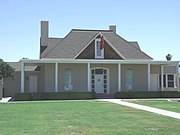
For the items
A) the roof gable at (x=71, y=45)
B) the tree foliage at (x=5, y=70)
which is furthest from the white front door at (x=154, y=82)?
the tree foliage at (x=5, y=70)

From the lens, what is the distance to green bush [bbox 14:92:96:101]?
2897 cm

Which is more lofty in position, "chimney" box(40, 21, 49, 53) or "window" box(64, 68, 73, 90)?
"chimney" box(40, 21, 49, 53)

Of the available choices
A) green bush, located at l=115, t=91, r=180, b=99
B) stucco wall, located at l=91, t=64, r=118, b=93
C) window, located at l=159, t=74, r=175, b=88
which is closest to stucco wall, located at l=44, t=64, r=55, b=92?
stucco wall, located at l=91, t=64, r=118, b=93

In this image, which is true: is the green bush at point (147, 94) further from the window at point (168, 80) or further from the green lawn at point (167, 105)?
the window at point (168, 80)

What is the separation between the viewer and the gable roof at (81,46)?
3291 centimetres

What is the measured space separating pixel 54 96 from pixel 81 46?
21.4ft

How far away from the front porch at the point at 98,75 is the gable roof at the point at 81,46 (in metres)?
0.95

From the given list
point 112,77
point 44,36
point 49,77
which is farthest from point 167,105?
point 44,36

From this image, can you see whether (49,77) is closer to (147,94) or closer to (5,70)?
(5,70)

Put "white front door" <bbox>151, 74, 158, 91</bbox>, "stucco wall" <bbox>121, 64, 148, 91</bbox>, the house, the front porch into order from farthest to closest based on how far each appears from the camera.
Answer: "white front door" <bbox>151, 74, 158, 91</bbox>
"stucco wall" <bbox>121, 64, 148, 91</bbox>
the house
the front porch

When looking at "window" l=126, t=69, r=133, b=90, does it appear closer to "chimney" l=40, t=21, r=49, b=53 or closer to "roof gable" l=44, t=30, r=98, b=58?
"roof gable" l=44, t=30, r=98, b=58

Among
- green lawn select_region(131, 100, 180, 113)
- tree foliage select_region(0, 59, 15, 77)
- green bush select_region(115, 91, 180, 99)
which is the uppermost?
tree foliage select_region(0, 59, 15, 77)

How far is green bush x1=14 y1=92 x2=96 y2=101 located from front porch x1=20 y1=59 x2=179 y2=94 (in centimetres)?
99

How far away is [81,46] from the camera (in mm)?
33625
